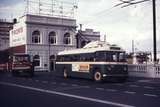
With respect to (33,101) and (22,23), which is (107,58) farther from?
(22,23)

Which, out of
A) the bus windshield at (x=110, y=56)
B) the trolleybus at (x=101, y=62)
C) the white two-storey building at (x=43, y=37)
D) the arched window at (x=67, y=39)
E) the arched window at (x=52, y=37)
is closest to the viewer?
the trolleybus at (x=101, y=62)

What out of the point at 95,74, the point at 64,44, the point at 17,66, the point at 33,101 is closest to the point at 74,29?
the point at 64,44

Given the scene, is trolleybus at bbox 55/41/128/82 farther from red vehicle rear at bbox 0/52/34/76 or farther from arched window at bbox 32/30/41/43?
arched window at bbox 32/30/41/43

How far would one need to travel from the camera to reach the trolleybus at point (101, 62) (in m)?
26.3

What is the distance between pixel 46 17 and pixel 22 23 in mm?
4347

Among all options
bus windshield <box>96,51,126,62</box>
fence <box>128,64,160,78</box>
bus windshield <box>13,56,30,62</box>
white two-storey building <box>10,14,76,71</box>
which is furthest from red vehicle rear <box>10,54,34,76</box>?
white two-storey building <box>10,14,76,71</box>

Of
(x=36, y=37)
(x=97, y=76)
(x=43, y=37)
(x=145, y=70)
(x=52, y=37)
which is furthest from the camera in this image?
(x=52, y=37)

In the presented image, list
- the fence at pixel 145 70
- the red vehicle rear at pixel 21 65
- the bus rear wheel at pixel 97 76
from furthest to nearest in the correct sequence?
the red vehicle rear at pixel 21 65 < the fence at pixel 145 70 < the bus rear wheel at pixel 97 76

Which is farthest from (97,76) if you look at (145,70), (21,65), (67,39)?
(67,39)

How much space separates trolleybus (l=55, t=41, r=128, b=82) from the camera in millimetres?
26312

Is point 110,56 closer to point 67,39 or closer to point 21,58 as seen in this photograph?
point 21,58

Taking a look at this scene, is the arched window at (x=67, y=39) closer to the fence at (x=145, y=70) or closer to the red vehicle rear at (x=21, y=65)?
the red vehicle rear at (x=21, y=65)

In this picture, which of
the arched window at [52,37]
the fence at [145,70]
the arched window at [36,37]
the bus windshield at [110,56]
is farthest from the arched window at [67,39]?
the bus windshield at [110,56]

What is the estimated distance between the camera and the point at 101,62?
26.7 metres
